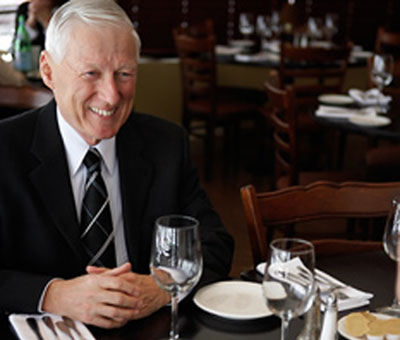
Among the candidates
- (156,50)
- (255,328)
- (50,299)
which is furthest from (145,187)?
(156,50)

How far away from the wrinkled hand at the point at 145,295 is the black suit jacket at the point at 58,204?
0.58 feet

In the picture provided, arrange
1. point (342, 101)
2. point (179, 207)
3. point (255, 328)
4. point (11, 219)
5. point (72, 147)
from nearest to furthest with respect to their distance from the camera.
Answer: point (255, 328) → point (11, 219) → point (72, 147) → point (179, 207) → point (342, 101)

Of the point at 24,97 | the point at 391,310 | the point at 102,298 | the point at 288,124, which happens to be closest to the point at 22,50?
the point at 24,97

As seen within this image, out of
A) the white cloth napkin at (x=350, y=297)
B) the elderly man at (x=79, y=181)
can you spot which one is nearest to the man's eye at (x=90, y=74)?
the elderly man at (x=79, y=181)

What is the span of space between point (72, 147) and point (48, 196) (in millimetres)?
159

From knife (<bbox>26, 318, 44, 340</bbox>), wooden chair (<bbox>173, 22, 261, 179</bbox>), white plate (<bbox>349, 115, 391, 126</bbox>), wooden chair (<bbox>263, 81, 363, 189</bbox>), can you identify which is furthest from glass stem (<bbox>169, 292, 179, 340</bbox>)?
wooden chair (<bbox>173, 22, 261, 179</bbox>)

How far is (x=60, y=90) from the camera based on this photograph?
172 centimetres

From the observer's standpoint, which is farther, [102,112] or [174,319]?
[102,112]

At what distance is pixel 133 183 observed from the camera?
185 centimetres

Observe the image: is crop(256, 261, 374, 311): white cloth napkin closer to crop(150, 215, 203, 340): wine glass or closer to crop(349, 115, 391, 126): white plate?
crop(150, 215, 203, 340): wine glass

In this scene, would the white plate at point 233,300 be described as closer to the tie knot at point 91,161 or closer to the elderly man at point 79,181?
the elderly man at point 79,181

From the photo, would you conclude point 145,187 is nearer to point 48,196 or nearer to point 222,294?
point 48,196

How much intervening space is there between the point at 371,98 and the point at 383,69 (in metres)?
0.18

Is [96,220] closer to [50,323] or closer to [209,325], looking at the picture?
[50,323]
